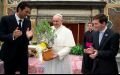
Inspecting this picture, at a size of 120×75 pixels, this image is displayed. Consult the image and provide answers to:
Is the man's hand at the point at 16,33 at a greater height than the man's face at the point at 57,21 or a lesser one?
lesser

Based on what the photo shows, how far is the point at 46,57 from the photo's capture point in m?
5.62

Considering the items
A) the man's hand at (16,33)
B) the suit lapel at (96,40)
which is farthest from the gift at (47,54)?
the suit lapel at (96,40)

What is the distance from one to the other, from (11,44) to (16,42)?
7 centimetres

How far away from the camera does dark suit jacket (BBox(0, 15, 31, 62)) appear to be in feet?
17.5

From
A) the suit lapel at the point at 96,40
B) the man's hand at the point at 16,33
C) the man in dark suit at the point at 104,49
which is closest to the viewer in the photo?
the man in dark suit at the point at 104,49

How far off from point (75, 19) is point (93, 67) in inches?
457

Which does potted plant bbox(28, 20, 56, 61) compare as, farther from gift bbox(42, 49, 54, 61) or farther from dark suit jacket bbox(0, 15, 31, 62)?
dark suit jacket bbox(0, 15, 31, 62)

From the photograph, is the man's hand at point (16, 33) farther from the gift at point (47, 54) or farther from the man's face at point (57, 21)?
the man's face at point (57, 21)

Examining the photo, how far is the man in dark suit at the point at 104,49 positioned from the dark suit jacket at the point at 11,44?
3.05 feet

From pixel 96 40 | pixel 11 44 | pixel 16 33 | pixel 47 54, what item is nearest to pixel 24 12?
pixel 16 33

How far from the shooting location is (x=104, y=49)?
16.4 feet

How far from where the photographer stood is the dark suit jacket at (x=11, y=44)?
5332mm

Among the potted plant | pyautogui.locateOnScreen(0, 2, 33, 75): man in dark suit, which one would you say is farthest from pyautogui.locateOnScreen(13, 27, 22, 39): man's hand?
the potted plant

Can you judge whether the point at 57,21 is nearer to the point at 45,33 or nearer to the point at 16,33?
the point at 45,33
